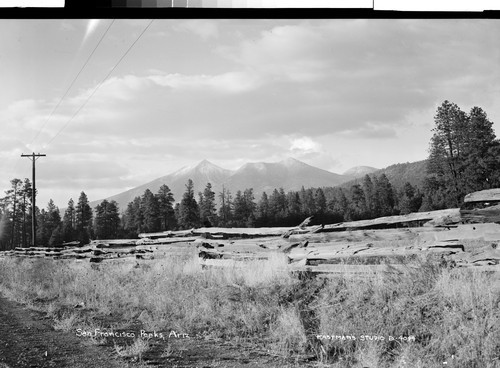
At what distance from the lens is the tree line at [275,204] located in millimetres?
10180

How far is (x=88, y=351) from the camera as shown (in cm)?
427

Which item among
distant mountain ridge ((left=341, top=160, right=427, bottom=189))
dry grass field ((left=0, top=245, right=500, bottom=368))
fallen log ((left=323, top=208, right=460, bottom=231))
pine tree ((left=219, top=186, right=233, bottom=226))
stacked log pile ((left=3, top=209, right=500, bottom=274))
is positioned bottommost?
dry grass field ((left=0, top=245, right=500, bottom=368))

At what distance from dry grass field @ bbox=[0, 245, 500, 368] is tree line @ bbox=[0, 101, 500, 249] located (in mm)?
2040

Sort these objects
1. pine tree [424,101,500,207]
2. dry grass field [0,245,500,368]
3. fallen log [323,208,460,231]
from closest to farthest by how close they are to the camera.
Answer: dry grass field [0,245,500,368], fallen log [323,208,460,231], pine tree [424,101,500,207]

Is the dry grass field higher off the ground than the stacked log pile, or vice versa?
the stacked log pile

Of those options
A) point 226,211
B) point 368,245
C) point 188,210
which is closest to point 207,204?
point 188,210

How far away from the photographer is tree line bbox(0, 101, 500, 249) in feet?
33.4

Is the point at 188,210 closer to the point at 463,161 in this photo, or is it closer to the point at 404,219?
the point at 463,161

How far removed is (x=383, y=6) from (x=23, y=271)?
12854 mm

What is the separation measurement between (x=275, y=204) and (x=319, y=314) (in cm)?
3789

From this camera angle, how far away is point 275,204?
42812 millimetres

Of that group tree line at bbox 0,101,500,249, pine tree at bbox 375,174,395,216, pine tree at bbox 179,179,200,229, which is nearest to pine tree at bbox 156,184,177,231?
tree line at bbox 0,101,500,249

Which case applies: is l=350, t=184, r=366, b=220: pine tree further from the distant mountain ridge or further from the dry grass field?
the dry grass field

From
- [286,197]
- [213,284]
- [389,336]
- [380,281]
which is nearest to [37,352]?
[213,284]
